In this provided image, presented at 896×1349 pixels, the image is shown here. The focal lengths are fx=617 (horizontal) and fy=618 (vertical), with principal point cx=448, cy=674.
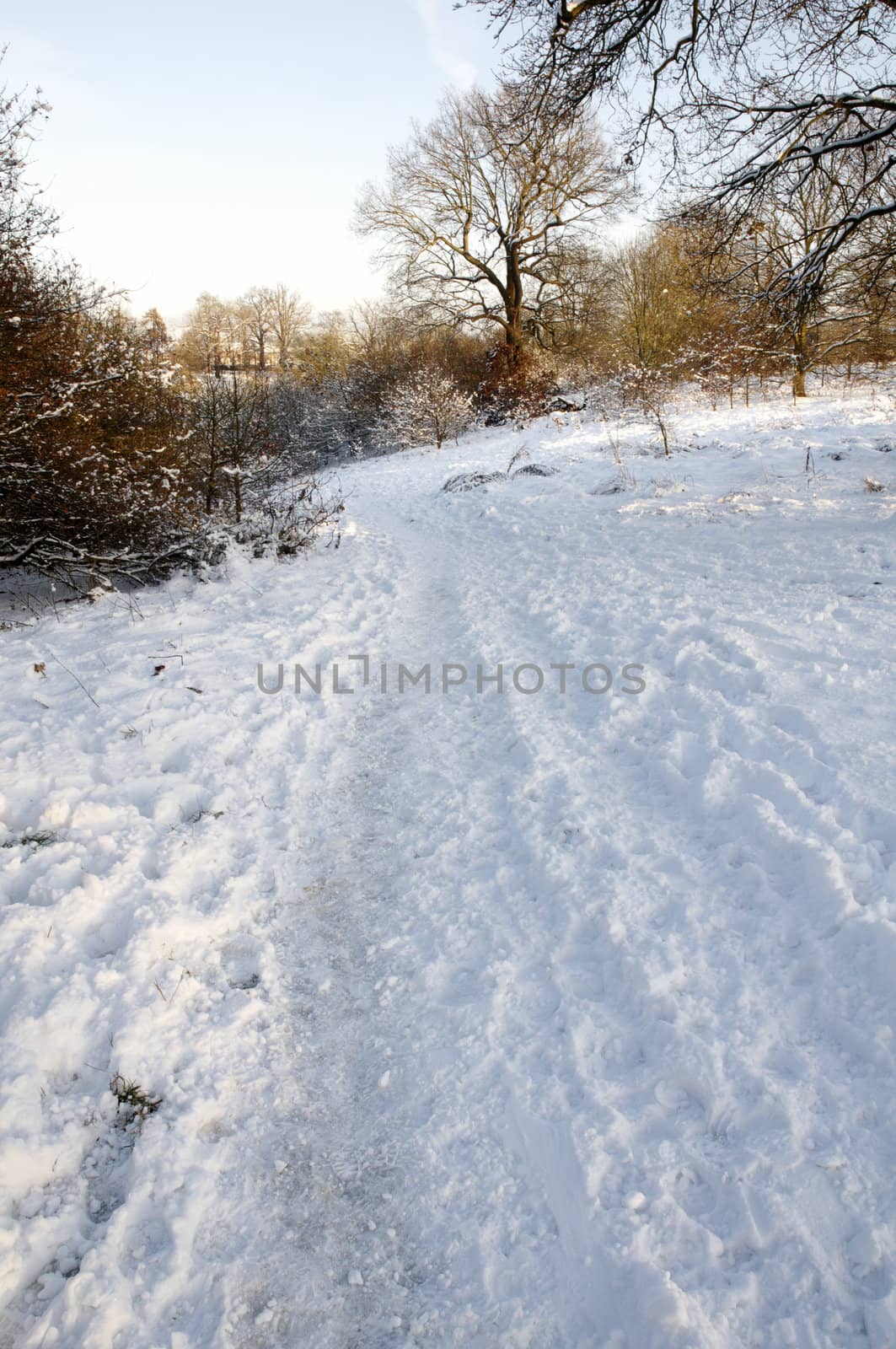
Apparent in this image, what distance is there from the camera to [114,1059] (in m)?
2.35

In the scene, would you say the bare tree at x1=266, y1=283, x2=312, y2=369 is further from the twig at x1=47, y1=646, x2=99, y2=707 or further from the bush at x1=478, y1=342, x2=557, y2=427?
the twig at x1=47, y1=646, x2=99, y2=707

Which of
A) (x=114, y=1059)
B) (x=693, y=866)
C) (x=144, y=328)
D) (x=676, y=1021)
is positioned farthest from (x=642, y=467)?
(x=114, y=1059)

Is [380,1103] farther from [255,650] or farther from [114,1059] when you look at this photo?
[255,650]

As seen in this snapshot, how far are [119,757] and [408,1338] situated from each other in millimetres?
3311

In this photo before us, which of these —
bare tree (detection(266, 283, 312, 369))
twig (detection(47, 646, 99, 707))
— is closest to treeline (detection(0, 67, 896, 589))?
twig (detection(47, 646, 99, 707))

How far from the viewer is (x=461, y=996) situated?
2717 millimetres

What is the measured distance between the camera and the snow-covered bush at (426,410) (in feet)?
69.6

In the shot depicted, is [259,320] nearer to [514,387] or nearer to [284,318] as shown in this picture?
[284,318]

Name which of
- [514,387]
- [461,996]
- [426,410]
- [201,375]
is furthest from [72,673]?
[514,387]

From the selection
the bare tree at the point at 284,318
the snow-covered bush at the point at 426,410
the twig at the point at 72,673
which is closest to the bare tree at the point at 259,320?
the bare tree at the point at 284,318

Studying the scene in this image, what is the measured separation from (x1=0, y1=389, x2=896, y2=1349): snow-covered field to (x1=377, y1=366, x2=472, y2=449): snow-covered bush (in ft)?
59.0

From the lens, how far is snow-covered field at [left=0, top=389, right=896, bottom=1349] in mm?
1815

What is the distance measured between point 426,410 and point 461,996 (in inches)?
846

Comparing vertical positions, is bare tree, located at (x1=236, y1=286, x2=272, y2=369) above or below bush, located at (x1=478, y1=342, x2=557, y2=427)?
above
